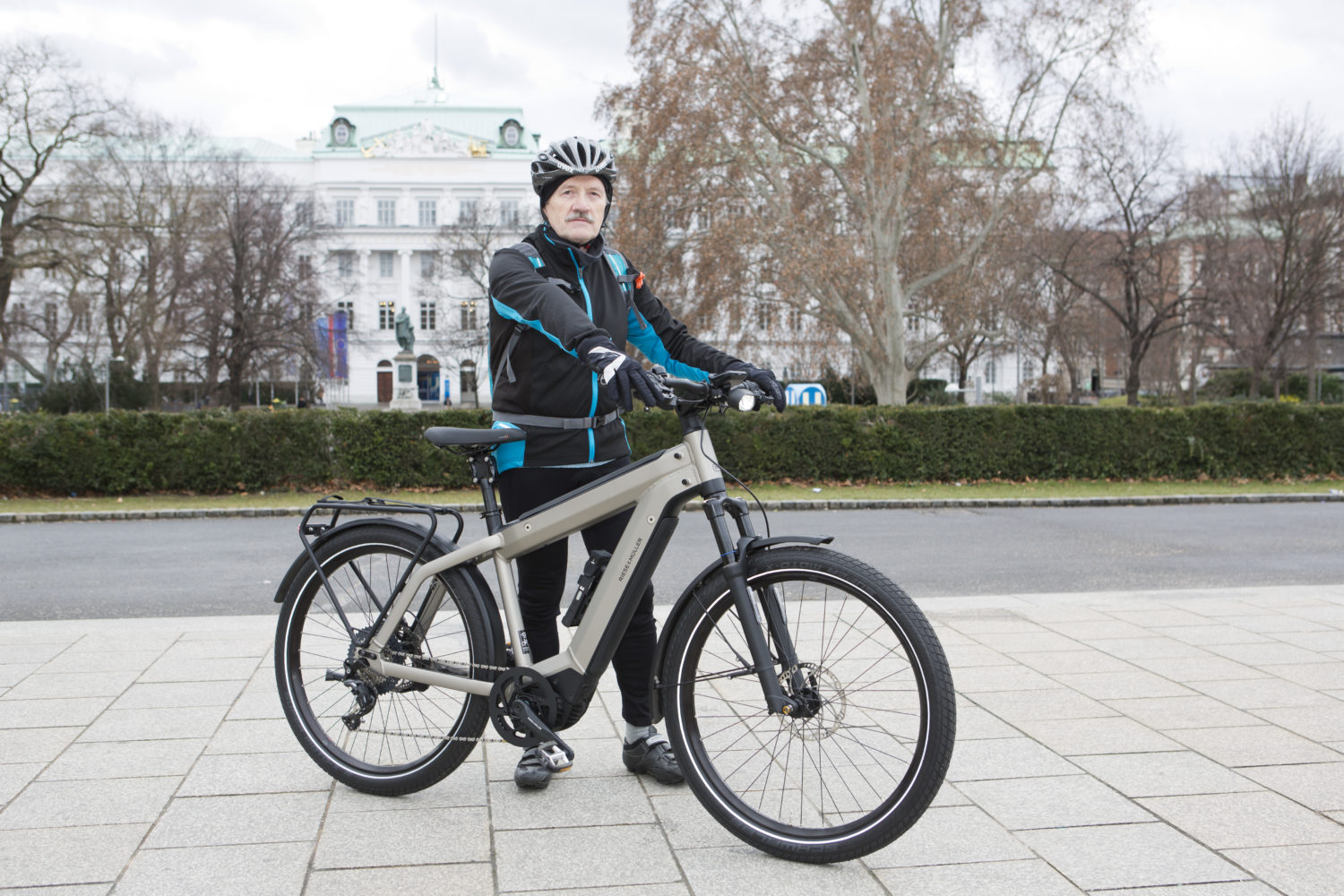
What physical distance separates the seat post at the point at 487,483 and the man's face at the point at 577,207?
0.74 m

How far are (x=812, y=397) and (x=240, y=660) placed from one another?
24.4 metres

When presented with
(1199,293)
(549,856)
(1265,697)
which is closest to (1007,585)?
(1265,697)

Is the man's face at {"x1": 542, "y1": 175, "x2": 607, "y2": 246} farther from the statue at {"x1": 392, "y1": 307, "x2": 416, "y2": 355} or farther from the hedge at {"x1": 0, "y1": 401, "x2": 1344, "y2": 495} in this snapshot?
the statue at {"x1": 392, "y1": 307, "x2": 416, "y2": 355}

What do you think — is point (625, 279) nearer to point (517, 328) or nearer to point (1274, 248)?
point (517, 328)

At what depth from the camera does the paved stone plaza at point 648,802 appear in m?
2.97

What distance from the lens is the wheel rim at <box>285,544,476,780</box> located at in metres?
3.62

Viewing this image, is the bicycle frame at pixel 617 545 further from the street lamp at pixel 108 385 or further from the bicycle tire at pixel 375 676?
the street lamp at pixel 108 385

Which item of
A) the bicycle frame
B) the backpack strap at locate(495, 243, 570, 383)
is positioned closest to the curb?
the backpack strap at locate(495, 243, 570, 383)

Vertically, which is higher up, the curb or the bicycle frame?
the bicycle frame

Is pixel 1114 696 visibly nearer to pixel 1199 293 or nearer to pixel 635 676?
pixel 635 676

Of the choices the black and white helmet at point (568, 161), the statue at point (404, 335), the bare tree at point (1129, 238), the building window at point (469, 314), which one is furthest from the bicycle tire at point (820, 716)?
the building window at point (469, 314)

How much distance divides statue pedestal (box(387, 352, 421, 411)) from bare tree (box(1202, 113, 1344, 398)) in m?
27.1

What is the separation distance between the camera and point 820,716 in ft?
10.1

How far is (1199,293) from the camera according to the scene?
3991 centimetres
